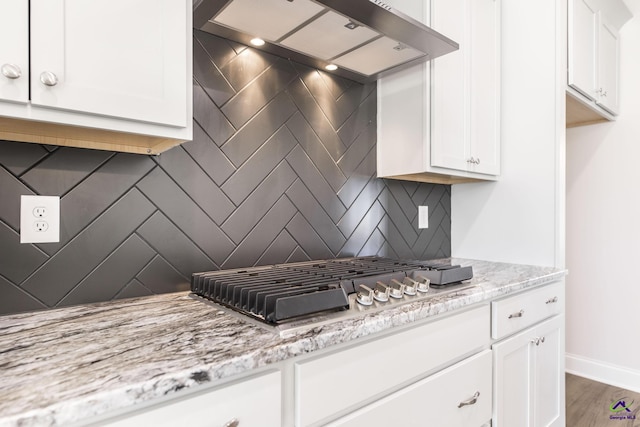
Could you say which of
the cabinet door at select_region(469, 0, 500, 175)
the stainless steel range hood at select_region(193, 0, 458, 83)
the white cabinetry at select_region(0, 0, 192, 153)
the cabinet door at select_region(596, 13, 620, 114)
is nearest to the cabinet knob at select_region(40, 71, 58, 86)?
the white cabinetry at select_region(0, 0, 192, 153)

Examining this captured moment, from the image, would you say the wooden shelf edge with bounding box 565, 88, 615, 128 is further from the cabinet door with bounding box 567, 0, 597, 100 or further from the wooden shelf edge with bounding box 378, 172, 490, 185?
the wooden shelf edge with bounding box 378, 172, 490, 185

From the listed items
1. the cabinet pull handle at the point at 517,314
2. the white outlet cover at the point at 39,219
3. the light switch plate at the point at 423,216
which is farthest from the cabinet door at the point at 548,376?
the white outlet cover at the point at 39,219

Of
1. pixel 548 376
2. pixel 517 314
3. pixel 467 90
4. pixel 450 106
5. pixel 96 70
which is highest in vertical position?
pixel 467 90

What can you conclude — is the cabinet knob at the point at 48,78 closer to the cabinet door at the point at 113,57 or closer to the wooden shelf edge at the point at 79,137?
the cabinet door at the point at 113,57

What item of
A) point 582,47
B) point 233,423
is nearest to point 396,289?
point 233,423

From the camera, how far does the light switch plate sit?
7.18 feet

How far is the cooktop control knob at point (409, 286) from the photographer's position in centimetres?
117

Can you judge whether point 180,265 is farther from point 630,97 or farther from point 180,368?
point 630,97

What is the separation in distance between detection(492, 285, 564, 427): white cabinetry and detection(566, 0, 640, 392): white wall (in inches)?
47.1

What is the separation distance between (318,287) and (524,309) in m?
1.08

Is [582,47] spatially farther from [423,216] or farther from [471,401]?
[471,401]

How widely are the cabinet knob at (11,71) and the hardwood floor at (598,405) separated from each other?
9.53 feet

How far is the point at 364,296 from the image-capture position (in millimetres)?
1051

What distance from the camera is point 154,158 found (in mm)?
1235
